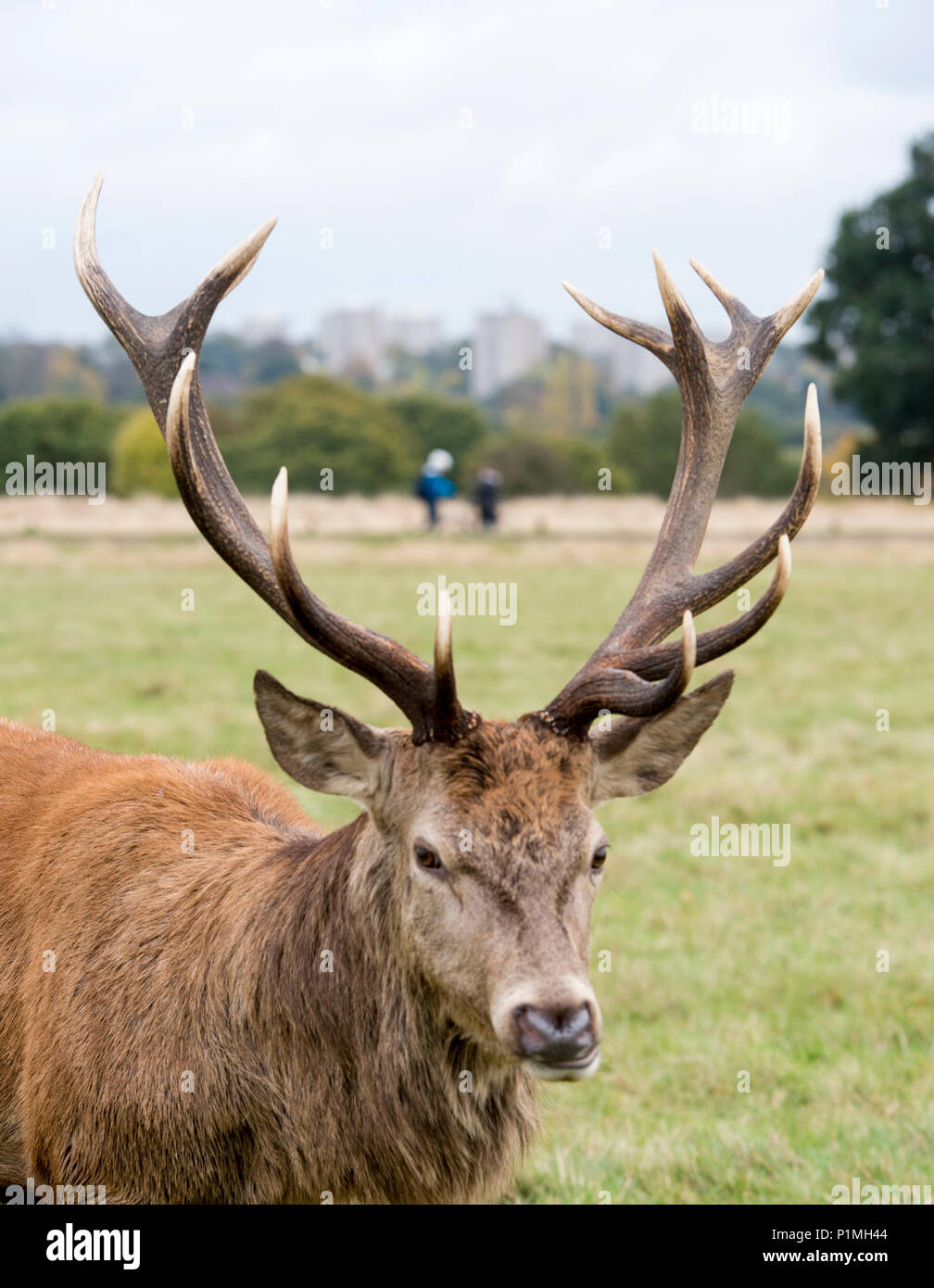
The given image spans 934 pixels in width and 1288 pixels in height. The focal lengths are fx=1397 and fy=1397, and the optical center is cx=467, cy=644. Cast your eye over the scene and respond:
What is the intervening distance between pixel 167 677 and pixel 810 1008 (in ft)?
24.9

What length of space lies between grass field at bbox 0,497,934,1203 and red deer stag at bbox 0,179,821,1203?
1064mm

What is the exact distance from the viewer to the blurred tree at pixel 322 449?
65.4 meters

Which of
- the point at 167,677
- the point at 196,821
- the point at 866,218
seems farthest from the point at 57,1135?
the point at 866,218

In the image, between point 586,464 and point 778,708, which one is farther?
point 586,464

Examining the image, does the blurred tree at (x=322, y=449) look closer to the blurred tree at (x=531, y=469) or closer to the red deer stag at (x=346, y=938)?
the blurred tree at (x=531, y=469)

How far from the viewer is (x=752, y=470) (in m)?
61.2

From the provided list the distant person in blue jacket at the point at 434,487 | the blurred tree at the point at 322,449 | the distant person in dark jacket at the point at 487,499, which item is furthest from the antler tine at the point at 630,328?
the blurred tree at the point at 322,449

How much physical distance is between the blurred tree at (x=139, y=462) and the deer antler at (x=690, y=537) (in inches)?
2305

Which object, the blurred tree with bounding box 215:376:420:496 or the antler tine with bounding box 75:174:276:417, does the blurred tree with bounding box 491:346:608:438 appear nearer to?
the blurred tree with bounding box 215:376:420:496

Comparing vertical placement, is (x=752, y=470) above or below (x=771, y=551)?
above

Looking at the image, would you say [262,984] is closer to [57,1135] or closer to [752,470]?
[57,1135]
